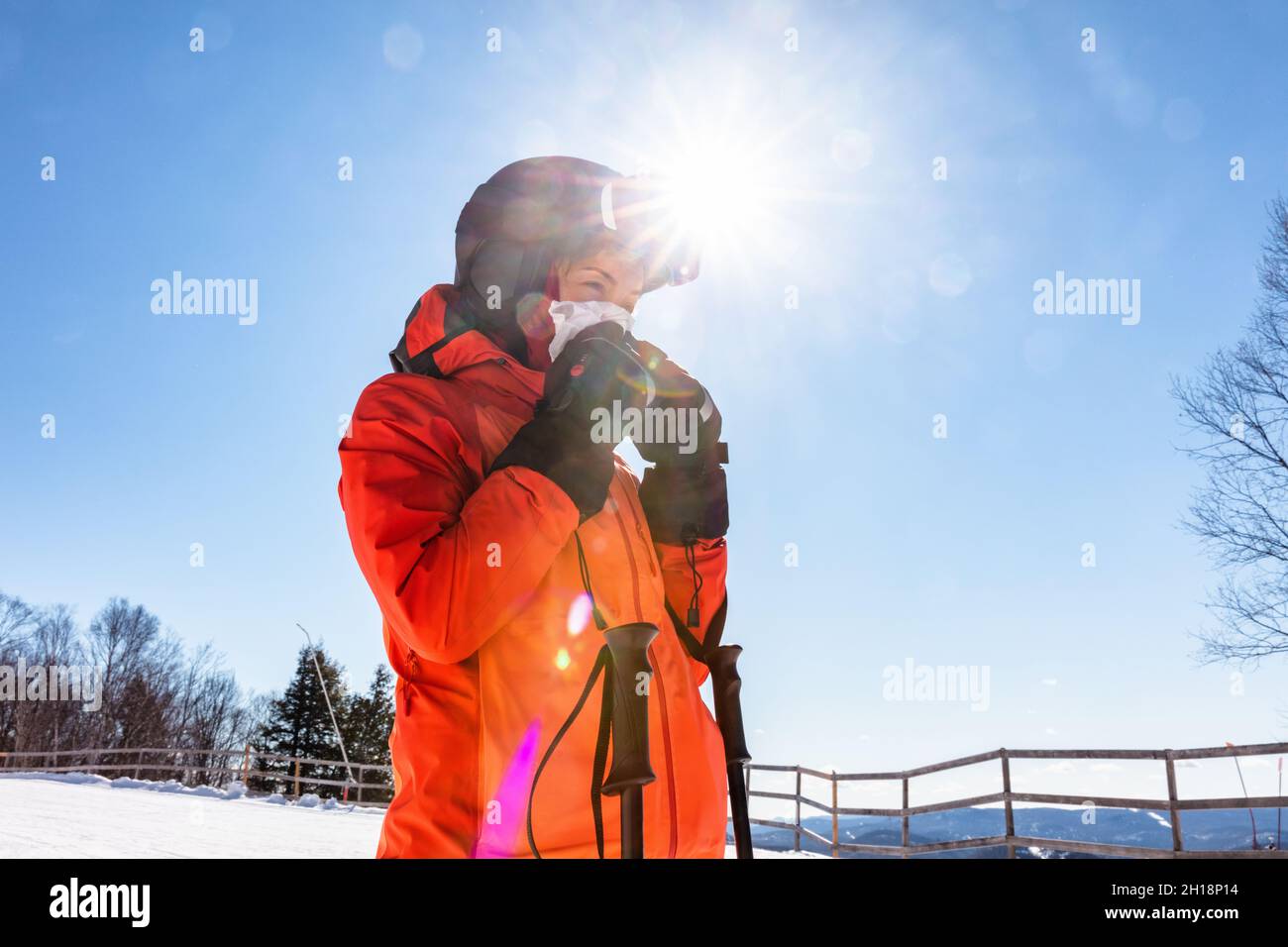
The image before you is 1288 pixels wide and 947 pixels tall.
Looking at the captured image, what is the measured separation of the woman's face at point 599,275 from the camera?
4.66 ft

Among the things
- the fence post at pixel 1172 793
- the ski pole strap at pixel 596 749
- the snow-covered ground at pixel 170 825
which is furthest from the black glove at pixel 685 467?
the fence post at pixel 1172 793

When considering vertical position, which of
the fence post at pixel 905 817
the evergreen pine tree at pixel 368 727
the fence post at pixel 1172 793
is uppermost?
the fence post at pixel 1172 793

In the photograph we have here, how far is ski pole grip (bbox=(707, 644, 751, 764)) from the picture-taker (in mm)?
1274

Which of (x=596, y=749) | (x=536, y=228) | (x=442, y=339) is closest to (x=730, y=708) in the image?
(x=596, y=749)

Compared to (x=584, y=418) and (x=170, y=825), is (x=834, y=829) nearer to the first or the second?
(x=170, y=825)

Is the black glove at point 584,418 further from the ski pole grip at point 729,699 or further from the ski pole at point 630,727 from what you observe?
the ski pole grip at point 729,699

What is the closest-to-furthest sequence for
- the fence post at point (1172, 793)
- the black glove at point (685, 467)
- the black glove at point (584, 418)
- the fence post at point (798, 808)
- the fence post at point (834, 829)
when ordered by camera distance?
Result: 1. the black glove at point (584, 418)
2. the black glove at point (685, 467)
3. the fence post at point (1172, 793)
4. the fence post at point (834, 829)
5. the fence post at point (798, 808)

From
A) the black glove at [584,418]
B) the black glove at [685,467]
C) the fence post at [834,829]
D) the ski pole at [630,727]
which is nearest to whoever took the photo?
the ski pole at [630,727]

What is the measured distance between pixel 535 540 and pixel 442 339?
1.43ft

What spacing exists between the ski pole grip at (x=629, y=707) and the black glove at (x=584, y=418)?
22cm

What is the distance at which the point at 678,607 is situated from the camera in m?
1.38
